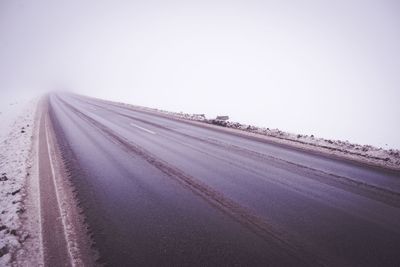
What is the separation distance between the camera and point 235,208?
506 cm

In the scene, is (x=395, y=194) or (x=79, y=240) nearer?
(x=79, y=240)

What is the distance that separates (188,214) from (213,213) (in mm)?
433

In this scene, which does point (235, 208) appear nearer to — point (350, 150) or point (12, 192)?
point (12, 192)

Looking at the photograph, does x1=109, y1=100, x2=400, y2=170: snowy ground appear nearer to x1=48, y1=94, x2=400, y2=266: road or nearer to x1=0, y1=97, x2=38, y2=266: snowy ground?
x1=48, y1=94, x2=400, y2=266: road

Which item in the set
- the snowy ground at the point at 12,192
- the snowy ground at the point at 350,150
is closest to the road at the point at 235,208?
the snowy ground at the point at 350,150

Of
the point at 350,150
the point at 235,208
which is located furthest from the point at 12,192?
the point at 350,150

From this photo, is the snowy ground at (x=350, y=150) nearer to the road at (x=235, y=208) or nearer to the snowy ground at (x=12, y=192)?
the road at (x=235, y=208)

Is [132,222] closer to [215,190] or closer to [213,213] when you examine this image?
[213,213]

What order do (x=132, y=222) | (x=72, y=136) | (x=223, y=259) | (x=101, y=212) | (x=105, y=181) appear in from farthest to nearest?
(x=72, y=136) < (x=105, y=181) < (x=101, y=212) < (x=132, y=222) < (x=223, y=259)

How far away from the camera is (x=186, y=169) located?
7.51 meters

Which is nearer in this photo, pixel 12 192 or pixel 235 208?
pixel 235 208

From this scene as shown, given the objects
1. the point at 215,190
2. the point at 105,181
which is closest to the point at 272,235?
the point at 215,190

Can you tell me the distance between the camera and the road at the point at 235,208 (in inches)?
145

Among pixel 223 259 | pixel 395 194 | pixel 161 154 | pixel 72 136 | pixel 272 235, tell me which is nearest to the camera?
pixel 223 259
